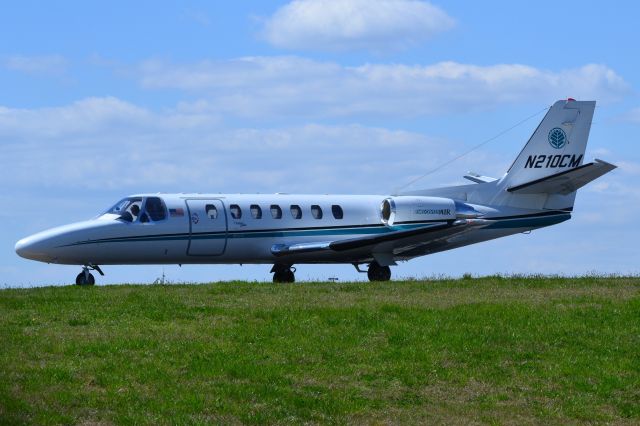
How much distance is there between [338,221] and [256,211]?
3.14m

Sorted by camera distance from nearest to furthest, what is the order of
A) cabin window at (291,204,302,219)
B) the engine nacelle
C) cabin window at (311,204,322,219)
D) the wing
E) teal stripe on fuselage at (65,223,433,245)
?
teal stripe on fuselage at (65,223,433,245), the wing, cabin window at (291,204,302,219), cabin window at (311,204,322,219), the engine nacelle

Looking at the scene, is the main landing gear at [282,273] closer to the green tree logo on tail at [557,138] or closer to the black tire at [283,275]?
the black tire at [283,275]

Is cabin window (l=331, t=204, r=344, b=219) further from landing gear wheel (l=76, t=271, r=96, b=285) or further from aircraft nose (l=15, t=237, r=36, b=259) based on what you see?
aircraft nose (l=15, t=237, r=36, b=259)

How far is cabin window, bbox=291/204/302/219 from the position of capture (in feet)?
115

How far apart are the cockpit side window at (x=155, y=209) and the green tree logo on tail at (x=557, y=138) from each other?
13085 millimetres

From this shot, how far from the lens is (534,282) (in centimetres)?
2933

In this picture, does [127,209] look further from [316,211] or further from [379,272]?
[379,272]

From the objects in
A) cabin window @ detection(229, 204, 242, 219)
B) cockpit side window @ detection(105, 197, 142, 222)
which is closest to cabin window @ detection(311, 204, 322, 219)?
cabin window @ detection(229, 204, 242, 219)

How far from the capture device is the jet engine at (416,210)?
36281 millimetres

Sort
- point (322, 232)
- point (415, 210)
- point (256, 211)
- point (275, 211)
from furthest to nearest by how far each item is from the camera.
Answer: point (415, 210)
point (322, 232)
point (275, 211)
point (256, 211)

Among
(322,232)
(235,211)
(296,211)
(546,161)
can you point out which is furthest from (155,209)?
(546,161)

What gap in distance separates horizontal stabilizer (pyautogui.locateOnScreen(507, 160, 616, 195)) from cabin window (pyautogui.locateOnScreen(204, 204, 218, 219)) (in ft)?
33.2

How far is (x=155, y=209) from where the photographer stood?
31859 millimetres

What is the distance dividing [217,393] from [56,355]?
3.22 m
